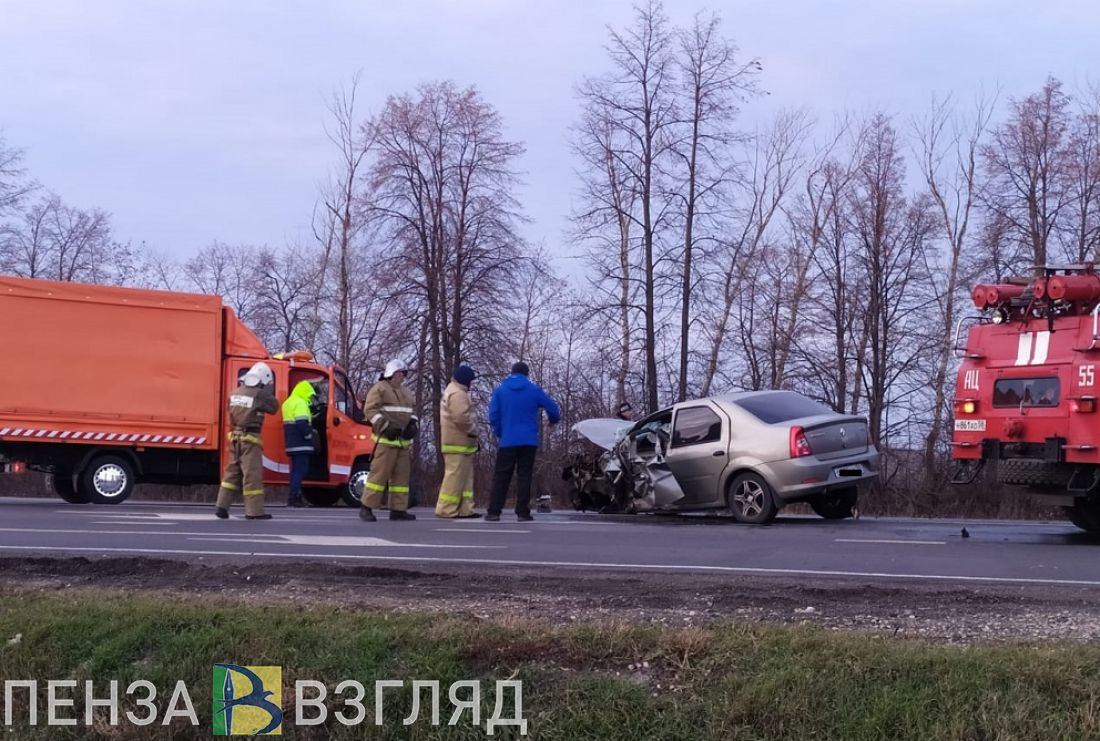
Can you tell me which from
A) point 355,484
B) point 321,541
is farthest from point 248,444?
point 355,484

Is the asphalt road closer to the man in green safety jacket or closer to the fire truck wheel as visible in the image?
the fire truck wheel

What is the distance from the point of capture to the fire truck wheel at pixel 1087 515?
41.2 ft

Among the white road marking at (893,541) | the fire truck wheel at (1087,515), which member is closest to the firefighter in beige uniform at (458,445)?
the white road marking at (893,541)

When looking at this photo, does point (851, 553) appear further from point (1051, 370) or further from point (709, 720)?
point (709, 720)

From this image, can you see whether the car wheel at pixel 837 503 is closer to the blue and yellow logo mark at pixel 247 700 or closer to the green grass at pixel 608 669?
the green grass at pixel 608 669

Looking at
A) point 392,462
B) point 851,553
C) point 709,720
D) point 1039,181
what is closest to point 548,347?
point 1039,181

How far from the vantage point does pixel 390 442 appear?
44.2ft

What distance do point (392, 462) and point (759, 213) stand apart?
21.8 meters

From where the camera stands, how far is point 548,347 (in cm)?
3544

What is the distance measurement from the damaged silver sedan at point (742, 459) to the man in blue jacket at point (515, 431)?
1910 millimetres

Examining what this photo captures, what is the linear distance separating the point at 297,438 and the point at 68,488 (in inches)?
142

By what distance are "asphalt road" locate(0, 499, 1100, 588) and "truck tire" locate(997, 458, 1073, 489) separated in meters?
0.57

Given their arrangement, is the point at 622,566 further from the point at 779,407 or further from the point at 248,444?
the point at 779,407

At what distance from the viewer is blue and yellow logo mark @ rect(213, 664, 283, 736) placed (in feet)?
19.6
